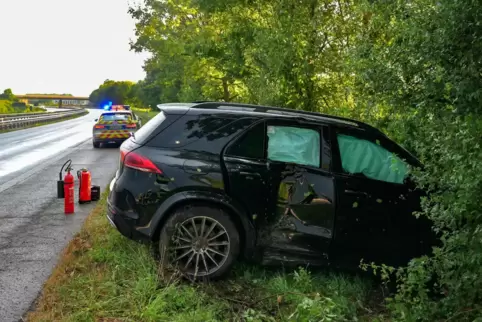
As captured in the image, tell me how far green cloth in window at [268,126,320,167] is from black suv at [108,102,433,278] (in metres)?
0.01

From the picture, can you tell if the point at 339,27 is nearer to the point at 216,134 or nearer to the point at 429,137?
the point at 216,134

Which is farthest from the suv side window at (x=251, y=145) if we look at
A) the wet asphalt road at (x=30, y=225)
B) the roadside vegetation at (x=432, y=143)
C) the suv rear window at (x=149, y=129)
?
the wet asphalt road at (x=30, y=225)

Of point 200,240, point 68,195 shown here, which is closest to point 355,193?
point 200,240

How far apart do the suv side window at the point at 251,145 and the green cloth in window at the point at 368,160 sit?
2.68 ft

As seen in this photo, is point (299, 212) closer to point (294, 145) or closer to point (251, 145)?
point (294, 145)

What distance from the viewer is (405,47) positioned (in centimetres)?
445

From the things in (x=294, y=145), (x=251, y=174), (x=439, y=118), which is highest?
(x=439, y=118)

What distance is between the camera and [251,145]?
16.6ft

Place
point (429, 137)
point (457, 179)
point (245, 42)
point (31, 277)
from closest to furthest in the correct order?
point (457, 179) < point (429, 137) < point (31, 277) < point (245, 42)

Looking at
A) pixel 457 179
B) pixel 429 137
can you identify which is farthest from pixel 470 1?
pixel 457 179

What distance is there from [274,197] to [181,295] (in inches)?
51.8

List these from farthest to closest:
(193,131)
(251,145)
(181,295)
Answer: (193,131) → (251,145) → (181,295)

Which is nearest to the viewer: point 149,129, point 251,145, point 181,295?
point 181,295

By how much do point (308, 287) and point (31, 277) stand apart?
9.85ft
